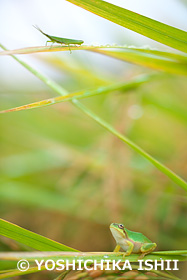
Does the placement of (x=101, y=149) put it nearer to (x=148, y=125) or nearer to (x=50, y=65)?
(x=50, y=65)

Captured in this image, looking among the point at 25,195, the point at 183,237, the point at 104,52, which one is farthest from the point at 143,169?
the point at 104,52

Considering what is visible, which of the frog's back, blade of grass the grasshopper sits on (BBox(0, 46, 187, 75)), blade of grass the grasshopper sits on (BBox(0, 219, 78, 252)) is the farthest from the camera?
blade of grass the grasshopper sits on (BBox(0, 46, 187, 75))

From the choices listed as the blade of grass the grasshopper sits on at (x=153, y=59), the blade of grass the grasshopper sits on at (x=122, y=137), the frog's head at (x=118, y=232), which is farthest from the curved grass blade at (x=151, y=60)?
the frog's head at (x=118, y=232)

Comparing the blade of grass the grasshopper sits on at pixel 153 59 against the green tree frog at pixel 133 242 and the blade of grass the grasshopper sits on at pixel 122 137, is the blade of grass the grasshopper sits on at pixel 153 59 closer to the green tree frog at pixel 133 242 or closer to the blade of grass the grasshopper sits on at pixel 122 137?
the blade of grass the grasshopper sits on at pixel 122 137

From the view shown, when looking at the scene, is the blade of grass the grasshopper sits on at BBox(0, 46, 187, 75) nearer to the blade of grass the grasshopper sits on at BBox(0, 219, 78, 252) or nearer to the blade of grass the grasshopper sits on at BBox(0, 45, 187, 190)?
the blade of grass the grasshopper sits on at BBox(0, 45, 187, 190)

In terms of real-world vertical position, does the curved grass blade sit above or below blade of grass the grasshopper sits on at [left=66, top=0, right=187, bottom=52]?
above

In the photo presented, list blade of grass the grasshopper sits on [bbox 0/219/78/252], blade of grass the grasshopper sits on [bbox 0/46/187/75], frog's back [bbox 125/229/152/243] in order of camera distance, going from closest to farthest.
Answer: blade of grass the grasshopper sits on [bbox 0/219/78/252], frog's back [bbox 125/229/152/243], blade of grass the grasshopper sits on [bbox 0/46/187/75]

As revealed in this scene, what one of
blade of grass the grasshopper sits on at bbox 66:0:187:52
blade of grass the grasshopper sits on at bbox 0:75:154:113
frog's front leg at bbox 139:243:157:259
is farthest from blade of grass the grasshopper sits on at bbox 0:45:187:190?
blade of grass the grasshopper sits on at bbox 66:0:187:52
